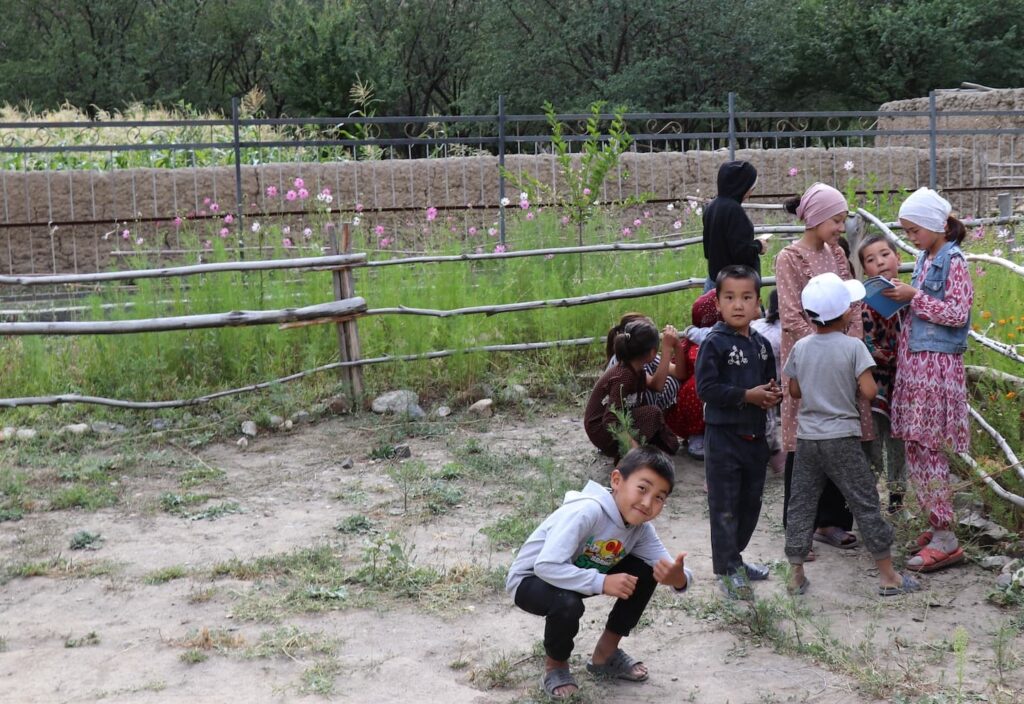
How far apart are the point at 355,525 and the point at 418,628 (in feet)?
3.90

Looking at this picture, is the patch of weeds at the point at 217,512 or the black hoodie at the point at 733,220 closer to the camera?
the black hoodie at the point at 733,220

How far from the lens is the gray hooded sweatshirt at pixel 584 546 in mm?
3479

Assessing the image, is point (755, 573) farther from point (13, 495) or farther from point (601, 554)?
point (13, 495)

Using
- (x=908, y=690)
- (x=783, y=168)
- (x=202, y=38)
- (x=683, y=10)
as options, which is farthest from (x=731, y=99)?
(x=202, y=38)

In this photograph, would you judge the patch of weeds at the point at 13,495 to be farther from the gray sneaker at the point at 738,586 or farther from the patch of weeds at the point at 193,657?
the gray sneaker at the point at 738,586

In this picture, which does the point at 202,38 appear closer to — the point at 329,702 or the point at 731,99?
the point at 731,99

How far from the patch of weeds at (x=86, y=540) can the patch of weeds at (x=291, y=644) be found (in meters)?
1.45

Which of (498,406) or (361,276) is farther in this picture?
(361,276)

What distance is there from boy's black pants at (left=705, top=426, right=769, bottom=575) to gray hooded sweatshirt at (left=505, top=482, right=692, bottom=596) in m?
0.81

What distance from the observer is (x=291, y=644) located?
405 cm

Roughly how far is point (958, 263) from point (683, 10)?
19618 millimetres

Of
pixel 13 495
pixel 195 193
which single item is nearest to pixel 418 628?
pixel 13 495

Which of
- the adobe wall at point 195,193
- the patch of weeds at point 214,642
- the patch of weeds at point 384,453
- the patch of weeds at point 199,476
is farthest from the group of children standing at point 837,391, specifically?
the adobe wall at point 195,193

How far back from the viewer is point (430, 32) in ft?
93.0
